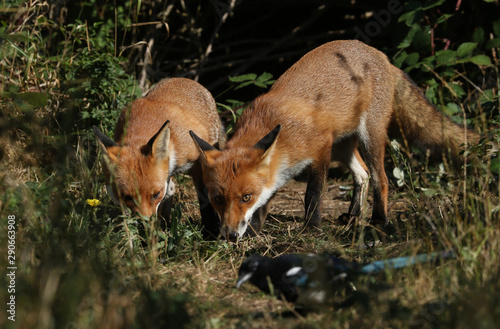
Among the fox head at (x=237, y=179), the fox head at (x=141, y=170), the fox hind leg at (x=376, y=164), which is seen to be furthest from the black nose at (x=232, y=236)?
the fox hind leg at (x=376, y=164)

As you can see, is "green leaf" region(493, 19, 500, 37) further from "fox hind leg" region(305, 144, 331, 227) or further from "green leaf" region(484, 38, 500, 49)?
"fox hind leg" region(305, 144, 331, 227)

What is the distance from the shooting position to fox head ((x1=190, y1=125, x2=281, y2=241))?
11.8ft

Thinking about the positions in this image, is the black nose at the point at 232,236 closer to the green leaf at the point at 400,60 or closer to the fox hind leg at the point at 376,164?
the fox hind leg at the point at 376,164

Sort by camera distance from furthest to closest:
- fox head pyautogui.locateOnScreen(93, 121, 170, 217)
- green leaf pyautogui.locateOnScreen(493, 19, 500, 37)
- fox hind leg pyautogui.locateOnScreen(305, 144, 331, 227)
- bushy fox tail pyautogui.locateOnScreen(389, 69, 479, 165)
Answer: green leaf pyautogui.locateOnScreen(493, 19, 500, 37)
bushy fox tail pyautogui.locateOnScreen(389, 69, 479, 165)
fox hind leg pyautogui.locateOnScreen(305, 144, 331, 227)
fox head pyautogui.locateOnScreen(93, 121, 170, 217)

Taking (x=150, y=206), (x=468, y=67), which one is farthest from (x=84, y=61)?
(x=468, y=67)

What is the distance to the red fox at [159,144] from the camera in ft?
11.9

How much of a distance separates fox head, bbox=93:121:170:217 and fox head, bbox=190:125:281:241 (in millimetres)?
298

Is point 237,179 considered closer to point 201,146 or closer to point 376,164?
point 201,146

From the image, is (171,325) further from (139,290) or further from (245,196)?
(245,196)

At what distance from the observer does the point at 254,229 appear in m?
4.11

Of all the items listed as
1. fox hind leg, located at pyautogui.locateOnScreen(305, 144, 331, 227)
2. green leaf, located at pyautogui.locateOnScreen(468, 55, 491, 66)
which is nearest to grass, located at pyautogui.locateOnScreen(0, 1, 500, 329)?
fox hind leg, located at pyautogui.locateOnScreen(305, 144, 331, 227)

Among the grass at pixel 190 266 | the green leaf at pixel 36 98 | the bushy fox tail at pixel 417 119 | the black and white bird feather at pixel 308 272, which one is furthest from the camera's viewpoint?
the bushy fox tail at pixel 417 119

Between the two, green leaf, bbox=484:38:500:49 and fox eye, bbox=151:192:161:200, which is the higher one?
green leaf, bbox=484:38:500:49

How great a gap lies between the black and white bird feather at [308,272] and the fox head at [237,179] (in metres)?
0.89
